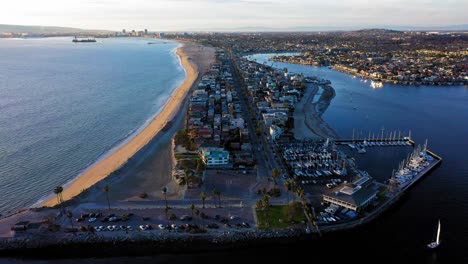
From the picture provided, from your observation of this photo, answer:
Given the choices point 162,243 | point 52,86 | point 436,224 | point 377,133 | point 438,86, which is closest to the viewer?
point 162,243

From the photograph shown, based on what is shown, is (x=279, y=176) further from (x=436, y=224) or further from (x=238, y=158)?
(x=436, y=224)

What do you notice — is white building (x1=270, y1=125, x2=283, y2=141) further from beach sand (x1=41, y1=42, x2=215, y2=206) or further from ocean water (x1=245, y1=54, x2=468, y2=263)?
beach sand (x1=41, y1=42, x2=215, y2=206)

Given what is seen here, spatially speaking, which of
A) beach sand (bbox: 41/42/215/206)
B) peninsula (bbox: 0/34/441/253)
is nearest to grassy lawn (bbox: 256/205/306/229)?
peninsula (bbox: 0/34/441/253)

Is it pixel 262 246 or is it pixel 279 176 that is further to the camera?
pixel 279 176

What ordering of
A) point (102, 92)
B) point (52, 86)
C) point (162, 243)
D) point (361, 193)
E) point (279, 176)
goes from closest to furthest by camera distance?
point (162, 243)
point (361, 193)
point (279, 176)
point (102, 92)
point (52, 86)

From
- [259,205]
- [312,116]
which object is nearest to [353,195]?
[259,205]

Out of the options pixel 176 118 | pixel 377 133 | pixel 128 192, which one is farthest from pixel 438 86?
pixel 128 192
